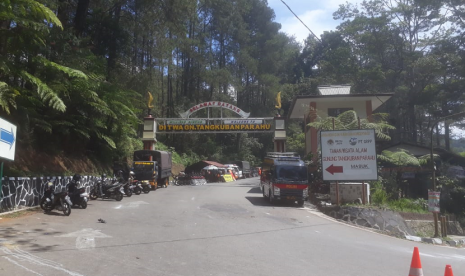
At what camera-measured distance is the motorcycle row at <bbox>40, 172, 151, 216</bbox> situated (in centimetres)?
1482

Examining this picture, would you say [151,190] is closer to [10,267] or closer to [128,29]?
[128,29]

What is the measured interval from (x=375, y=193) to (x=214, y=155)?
41860 mm

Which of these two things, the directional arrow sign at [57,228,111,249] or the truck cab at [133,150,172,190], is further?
the truck cab at [133,150,172,190]

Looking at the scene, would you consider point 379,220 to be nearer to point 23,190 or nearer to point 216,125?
point 23,190

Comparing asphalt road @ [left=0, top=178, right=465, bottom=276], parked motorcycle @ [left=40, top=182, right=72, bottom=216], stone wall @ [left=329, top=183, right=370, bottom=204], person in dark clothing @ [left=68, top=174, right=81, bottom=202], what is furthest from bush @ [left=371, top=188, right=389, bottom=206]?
parked motorcycle @ [left=40, top=182, right=72, bottom=216]

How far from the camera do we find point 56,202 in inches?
585

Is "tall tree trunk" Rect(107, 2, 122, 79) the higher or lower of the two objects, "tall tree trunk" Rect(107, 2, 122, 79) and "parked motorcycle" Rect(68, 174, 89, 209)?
the higher

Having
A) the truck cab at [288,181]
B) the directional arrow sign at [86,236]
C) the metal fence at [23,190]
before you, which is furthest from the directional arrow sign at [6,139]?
the truck cab at [288,181]

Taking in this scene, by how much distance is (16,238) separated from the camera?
10.1 m

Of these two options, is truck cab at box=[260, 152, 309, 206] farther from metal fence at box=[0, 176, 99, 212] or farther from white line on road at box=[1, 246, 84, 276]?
white line on road at box=[1, 246, 84, 276]

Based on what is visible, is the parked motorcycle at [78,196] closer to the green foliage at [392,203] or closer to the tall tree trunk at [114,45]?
the green foliage at [392,203]

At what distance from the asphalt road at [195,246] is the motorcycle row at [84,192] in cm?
44

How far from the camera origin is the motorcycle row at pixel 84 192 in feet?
48.6

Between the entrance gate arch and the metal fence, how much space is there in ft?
59.5
